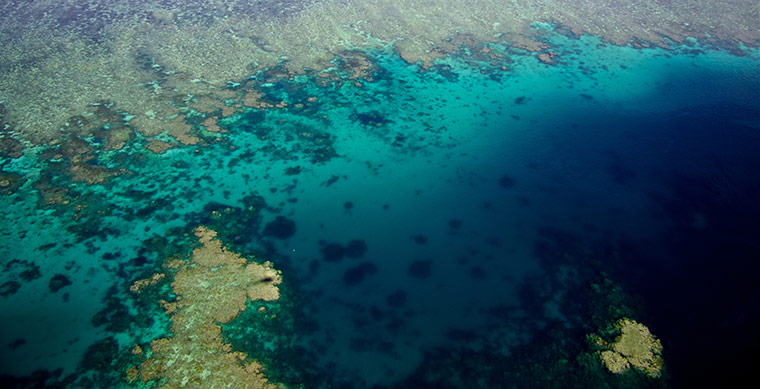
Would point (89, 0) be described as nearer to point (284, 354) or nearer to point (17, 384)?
point (17, 384)

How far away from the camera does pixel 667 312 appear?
570 inches

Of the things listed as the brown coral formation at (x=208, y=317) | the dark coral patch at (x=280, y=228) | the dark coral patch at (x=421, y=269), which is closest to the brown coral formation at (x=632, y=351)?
the dark coral patch at (x=421, y=269)

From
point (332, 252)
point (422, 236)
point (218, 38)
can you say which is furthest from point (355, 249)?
point (218, 38)

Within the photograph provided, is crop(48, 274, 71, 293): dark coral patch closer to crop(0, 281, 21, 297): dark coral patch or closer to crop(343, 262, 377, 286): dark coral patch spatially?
crop(0, 281, 21, 297): dark coral patch

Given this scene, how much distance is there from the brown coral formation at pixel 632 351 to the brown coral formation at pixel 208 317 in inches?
454

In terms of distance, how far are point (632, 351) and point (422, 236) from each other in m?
8.88

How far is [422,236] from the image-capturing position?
57.0 ft

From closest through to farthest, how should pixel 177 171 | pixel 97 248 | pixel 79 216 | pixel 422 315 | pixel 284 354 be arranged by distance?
1. pixel 284 354
2. pixel 422 315
3. pixel 97 248
4. pixel 79 216
5. pixel 177 171

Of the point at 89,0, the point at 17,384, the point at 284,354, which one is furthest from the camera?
the point at 89,0

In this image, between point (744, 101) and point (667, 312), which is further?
point (744, 101)

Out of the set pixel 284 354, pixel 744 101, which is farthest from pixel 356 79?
pixel 744 101

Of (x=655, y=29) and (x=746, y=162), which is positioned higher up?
(x=655, y=29)

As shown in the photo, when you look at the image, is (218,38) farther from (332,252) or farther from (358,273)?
(358,273)

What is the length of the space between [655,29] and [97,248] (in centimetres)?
4833
